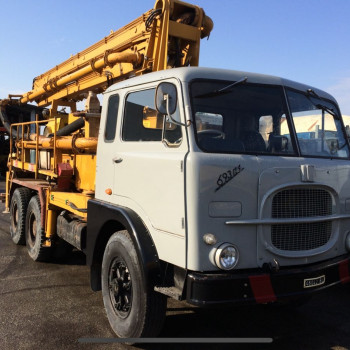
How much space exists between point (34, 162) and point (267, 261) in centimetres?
497

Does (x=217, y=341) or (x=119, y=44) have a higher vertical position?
(x=119, y=44)

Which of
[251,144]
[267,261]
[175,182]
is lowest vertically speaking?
[267,261]

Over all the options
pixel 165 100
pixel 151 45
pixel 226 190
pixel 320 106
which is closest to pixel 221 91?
pixel 165 100

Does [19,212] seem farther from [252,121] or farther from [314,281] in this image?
[314,281]

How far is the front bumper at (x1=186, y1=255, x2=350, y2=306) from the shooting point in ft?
9.40

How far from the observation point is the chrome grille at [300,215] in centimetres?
321

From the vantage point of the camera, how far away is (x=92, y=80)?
6.64 metres

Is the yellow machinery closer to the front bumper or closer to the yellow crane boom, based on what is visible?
the yellow crane boom

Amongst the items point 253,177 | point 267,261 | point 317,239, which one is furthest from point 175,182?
point 317,239

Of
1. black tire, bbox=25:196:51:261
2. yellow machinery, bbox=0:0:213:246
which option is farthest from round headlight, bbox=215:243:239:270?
black tire, bbox=25:196:51:261

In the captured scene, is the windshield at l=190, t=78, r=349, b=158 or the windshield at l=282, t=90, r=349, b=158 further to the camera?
the windshield at l=282, t=90, r=349, b=158

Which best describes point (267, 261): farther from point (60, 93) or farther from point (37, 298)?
point (60, 93)

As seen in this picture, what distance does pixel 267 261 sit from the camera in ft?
10.3

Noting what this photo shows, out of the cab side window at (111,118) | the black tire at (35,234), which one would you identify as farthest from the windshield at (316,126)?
the black tire at (35,234)
